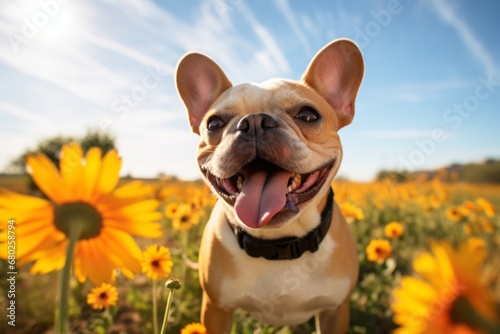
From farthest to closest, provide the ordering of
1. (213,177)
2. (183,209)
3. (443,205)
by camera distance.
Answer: (443,205), (183,209), (213,177)

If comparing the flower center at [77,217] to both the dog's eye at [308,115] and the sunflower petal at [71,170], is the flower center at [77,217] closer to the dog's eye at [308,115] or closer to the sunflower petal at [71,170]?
the sunflower petal at [71,170]

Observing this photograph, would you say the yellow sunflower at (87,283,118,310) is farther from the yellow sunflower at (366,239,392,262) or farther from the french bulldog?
the yellow sunflower at (366,239,392,262)

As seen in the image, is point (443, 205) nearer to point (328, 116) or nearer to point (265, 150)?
point (328, 116)

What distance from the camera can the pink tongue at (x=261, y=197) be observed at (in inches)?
73.3

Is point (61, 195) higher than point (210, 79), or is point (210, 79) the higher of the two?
point (210, 79)

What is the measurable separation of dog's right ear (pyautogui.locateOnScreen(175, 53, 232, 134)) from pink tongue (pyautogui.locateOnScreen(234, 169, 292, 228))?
1.05 metres

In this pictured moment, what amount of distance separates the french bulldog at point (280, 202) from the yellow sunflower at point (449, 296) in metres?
1.35

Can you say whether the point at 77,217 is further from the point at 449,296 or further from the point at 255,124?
the point at 255,124

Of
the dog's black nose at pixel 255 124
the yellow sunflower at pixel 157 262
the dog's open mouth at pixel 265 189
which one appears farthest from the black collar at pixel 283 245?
the dog's black nose at pixel 255 124

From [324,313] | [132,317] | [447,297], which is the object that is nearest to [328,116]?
[324,313]

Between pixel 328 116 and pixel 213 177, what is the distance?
0.91m

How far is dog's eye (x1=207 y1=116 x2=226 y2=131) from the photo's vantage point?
2.46m

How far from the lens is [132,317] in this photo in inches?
123

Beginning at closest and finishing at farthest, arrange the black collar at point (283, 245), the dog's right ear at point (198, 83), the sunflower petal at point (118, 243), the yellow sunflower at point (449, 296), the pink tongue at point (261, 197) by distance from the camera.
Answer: the yellow sunflower at point (449, 296) → the sunflower petal at point (118, 243) → the pink tongue at point (261, 197) → the black collar at point (283, 245) → the dog's right ear at point (198, 83)
